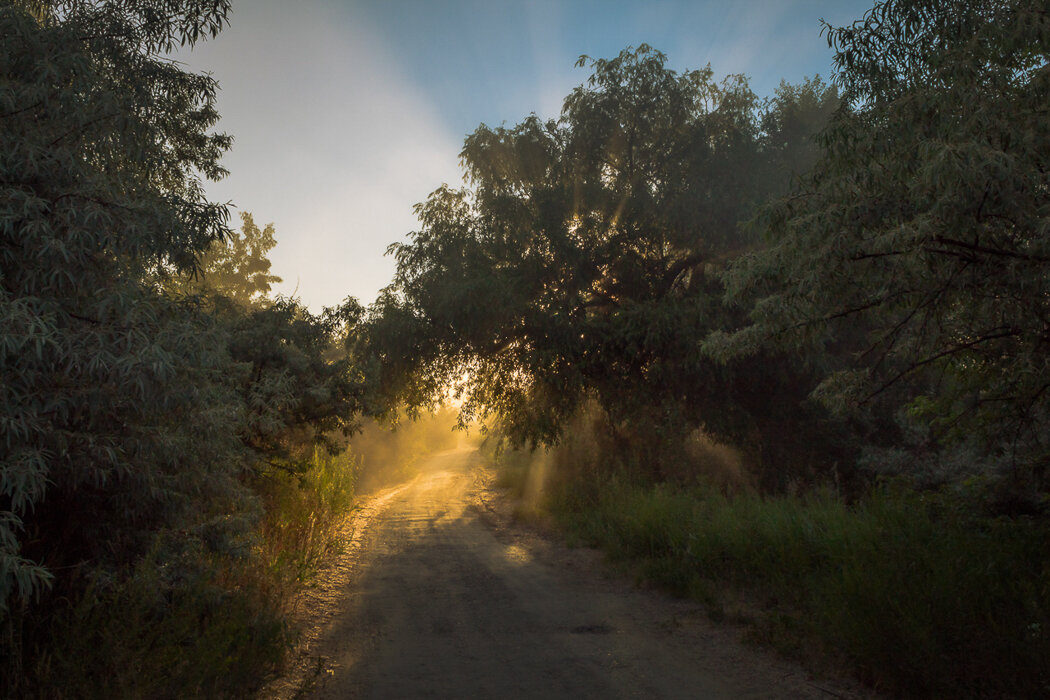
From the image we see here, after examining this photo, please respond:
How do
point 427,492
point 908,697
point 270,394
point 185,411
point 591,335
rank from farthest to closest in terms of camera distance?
point 427,492, point 591,335, point 270,394, point 185,411, point 908,697

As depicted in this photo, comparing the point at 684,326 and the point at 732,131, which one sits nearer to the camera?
the point at 684,326

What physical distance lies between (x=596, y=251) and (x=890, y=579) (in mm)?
9622

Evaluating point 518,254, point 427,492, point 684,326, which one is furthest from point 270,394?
point 427,492

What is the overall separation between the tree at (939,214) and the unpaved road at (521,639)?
3103 millimetres

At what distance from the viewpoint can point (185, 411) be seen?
4.96 metres

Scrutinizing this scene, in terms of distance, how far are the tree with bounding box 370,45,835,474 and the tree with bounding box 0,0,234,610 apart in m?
7.70

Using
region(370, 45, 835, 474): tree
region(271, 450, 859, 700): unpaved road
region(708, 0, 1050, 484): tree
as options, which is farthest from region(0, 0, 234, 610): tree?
region(370, 45, 835, 474): tree

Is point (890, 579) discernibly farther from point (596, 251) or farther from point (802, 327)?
point (596, 251)

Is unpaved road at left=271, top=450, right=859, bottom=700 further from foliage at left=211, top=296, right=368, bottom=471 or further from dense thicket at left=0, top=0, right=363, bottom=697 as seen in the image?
foliage at left=211, top=296, right=368, bottom=471

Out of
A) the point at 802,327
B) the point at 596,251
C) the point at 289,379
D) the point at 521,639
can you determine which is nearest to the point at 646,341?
the point at 596,251

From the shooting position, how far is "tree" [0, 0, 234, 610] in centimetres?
369

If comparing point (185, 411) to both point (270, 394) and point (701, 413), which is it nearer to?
point (270, 394)

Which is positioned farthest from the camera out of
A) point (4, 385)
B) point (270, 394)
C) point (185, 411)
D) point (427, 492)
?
point (427, 492)

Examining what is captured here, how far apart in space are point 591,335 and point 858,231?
26.4 ft
